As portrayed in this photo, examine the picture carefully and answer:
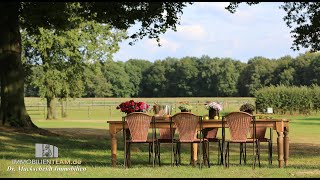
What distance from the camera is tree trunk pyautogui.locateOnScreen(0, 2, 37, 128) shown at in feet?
57.6

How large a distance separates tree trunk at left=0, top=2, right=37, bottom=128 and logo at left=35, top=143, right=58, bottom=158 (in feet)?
13.0

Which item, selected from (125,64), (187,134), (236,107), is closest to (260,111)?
(236,107)

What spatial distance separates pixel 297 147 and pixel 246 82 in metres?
63.5

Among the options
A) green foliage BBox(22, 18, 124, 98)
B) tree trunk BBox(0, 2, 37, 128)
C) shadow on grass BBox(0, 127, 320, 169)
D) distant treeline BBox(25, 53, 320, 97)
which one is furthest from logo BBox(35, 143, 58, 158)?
distant treeline BBox(25, 53, 320, 97)

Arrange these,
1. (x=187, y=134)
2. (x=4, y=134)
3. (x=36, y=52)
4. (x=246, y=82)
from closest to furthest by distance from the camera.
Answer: (x=187, y=134) → (x=4, y=134) → (x=36, y=52) → (x=246, y=82)

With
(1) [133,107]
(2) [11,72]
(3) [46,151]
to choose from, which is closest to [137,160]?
(1) [133,107]

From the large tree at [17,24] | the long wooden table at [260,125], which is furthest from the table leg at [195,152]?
the large tree at [17,24]

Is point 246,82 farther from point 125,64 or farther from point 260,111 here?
point 260,111

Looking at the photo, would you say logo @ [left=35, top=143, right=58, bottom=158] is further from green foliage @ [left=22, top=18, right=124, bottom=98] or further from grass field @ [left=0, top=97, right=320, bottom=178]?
green foliage @ [left=22, top=18, right=124, bottom=98]

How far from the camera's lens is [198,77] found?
72812mm

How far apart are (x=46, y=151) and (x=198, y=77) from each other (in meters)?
60.1

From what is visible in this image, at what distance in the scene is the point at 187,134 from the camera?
33.0 ft

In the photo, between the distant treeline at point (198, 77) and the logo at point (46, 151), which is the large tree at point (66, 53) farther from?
the distant treeline at point (198, 77)

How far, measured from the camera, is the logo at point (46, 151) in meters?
12.6
